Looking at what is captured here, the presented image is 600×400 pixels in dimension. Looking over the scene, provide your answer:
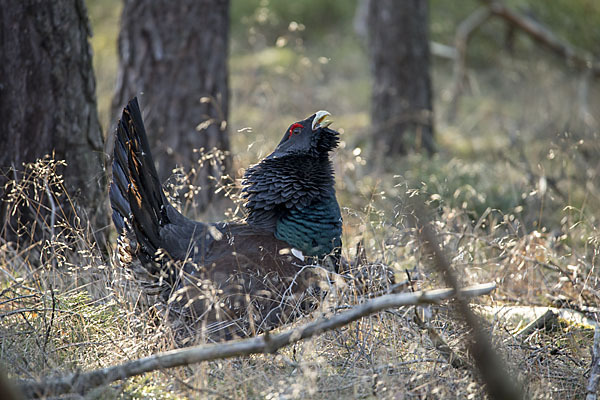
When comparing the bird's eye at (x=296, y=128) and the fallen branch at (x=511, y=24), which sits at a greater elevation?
the fallen branch at (x=511, y=24)

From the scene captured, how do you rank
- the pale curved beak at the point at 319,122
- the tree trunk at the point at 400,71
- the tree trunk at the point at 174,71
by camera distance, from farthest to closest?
the tree trunk at the point at 400,71, the tree trunk at the point at 174,71, the pale curved beak at the point at 319,122

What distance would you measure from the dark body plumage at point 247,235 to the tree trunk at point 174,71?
1778mm

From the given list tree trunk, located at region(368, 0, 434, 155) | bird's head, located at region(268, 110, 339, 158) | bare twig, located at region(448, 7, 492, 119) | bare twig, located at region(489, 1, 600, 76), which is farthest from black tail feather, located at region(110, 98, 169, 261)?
bare twig, located at region(489, 1, 600, 76)

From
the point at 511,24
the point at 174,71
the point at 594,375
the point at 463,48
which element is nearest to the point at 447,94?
the point at 463,48

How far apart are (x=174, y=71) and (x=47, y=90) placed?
1.50 m

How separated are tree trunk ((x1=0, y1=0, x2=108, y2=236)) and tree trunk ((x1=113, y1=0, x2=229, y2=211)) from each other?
108 cm

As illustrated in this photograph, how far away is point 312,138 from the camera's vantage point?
3.70 metres

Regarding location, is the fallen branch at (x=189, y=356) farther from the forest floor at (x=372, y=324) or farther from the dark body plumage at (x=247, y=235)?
the dark body plumage at (x=247, y=235)

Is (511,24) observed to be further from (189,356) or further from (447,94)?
(189,356)

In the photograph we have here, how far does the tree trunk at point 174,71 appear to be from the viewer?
5.35 meters

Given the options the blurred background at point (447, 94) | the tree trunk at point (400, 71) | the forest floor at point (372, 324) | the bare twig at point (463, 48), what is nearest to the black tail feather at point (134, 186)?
the forest floor at point (372, 324)

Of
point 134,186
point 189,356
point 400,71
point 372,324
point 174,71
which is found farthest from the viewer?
point 400,71

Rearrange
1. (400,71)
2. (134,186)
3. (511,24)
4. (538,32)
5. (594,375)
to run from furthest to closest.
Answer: (511,24) < (538,32) < (400,71) < (134,186) < (594,375)

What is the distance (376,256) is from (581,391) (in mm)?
1609
